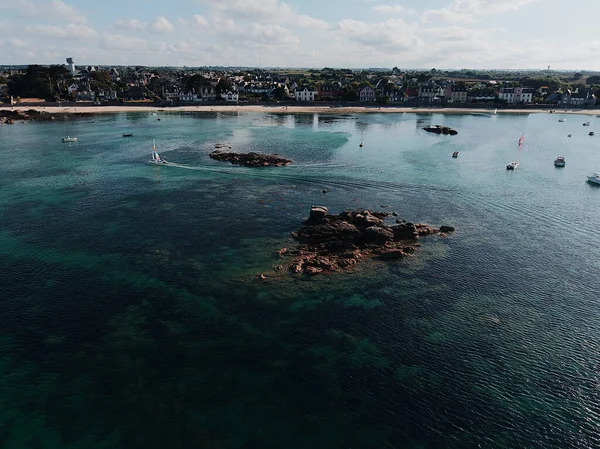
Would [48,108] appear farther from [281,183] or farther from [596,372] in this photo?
[596,372]

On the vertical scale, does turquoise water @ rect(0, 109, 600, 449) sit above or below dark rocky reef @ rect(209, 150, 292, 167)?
below

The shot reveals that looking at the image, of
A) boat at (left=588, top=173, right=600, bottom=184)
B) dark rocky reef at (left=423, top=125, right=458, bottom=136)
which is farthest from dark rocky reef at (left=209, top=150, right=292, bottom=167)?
dark rocky reef at (left=423, top=125, right=458, bottom=136)

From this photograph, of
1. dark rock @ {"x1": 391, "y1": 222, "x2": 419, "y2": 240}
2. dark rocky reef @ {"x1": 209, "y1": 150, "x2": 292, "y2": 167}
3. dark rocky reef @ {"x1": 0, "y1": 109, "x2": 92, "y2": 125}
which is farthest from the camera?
dark rocky reef @ {"x1": 0, "y1": 109, "x2": 92, "y2": 125}

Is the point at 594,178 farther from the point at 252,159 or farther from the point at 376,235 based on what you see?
the point at 252,159

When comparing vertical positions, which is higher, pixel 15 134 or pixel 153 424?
pixel 15 134

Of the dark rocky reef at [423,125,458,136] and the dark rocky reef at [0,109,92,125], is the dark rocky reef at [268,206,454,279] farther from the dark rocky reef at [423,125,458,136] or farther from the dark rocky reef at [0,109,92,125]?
the dark rocky reef at [0,109,92,125]

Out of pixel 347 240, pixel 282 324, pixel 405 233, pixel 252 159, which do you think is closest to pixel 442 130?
pixel 252 159

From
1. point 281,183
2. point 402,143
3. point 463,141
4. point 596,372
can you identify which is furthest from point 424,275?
point 463,141
